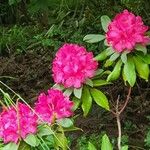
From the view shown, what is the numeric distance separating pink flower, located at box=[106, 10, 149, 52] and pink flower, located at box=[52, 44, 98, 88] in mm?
154

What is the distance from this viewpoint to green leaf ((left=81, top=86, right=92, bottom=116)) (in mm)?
2660

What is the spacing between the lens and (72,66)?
8.34ft

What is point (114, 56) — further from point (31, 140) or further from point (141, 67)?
point (31, 140)

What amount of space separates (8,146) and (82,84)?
0.58 m

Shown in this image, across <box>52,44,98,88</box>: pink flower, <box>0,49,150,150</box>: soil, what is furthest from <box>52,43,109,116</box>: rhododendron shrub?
<box>0,49,150,150</box>: soil

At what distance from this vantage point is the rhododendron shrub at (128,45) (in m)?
2.62

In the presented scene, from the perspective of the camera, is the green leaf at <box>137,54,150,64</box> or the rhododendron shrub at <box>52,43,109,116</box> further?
the green leaf at <box>137,54,150,64</box>

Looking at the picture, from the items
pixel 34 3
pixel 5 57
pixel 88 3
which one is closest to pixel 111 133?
pixel 34 3

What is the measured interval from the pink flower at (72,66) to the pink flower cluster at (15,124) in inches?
16.0

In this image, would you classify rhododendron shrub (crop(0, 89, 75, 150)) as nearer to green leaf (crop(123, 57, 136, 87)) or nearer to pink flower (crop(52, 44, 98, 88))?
pink flower (crop(52, 44, 98, 88))

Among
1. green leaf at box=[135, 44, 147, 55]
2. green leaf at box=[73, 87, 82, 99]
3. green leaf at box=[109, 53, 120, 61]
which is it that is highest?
green leaf at box=[135, 44, 147, 55]

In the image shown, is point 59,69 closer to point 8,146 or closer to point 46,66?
point 8,146

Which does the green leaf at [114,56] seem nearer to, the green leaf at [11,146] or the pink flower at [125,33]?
the pink flower at [125,33]

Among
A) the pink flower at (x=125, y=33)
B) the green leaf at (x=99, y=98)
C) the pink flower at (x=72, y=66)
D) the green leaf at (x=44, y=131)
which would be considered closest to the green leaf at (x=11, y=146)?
the green leaf at (x=44, y=131)
